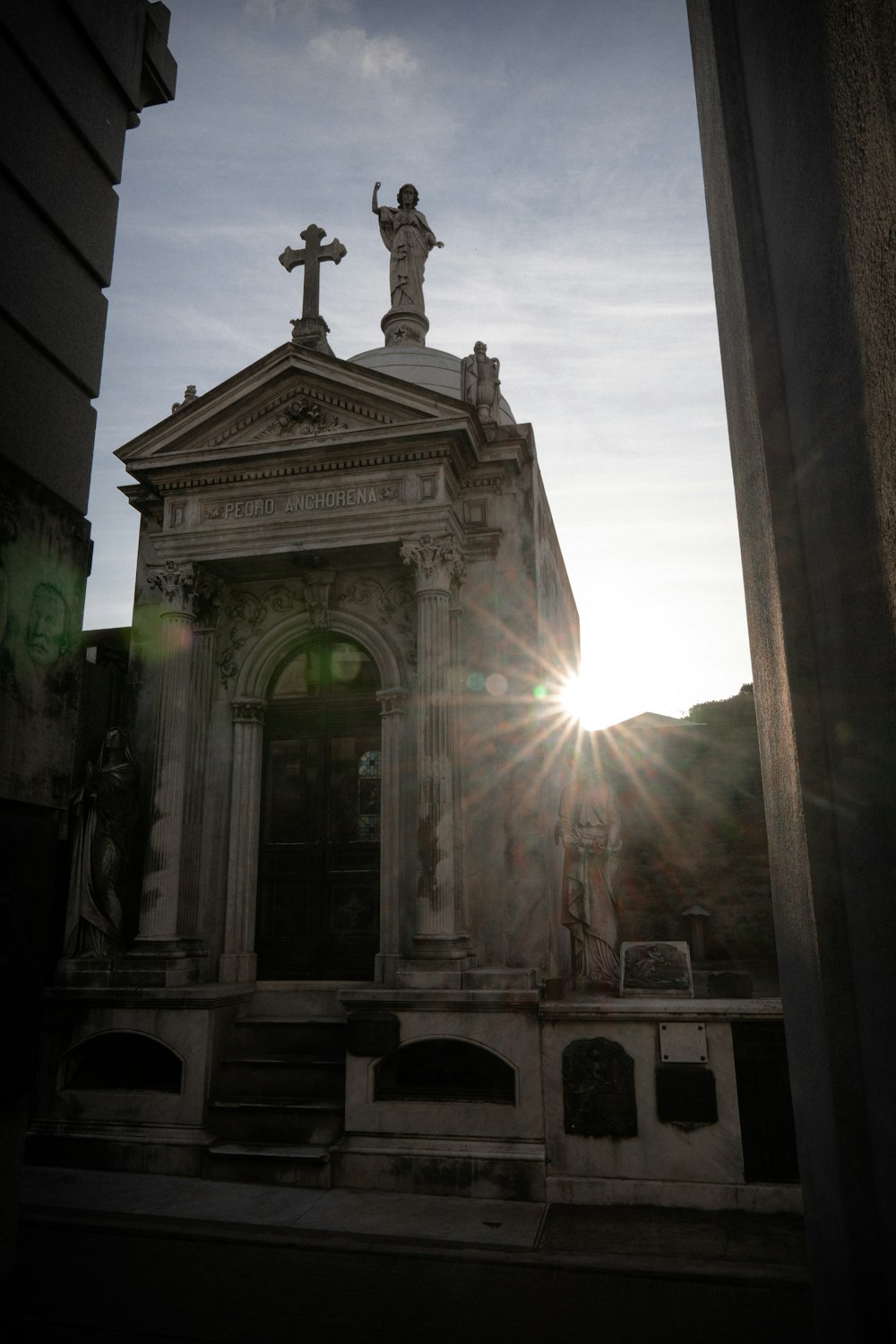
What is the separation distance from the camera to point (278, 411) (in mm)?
10289

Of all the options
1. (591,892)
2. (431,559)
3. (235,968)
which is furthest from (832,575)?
(235,968)

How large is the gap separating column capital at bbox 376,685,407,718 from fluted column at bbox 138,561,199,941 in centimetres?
218

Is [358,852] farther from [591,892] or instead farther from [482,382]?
[482,382]

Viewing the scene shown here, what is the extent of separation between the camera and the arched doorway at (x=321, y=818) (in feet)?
31.6

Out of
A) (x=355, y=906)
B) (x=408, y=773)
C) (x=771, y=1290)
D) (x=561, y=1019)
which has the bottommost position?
(x=771, y=1290)

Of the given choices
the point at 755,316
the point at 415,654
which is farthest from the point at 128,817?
the point at 755,316

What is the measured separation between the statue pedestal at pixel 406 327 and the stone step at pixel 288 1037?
467 inches

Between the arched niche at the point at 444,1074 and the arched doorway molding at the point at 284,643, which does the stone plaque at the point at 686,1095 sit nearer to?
the arched niche at the point at 444,1074

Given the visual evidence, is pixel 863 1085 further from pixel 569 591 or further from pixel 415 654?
pixel 569 591

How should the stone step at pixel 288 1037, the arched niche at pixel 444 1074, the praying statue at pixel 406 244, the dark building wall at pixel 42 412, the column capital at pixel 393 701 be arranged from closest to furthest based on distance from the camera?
the dark building wall at pixel 42 412 < the arched niche at pixel 444 1074 < the stone step at pixel 288 1037 < the column capital at pixel 393 701 < the praying statue at pixel 406 244

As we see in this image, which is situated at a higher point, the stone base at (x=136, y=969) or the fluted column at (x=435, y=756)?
the fluted column at (x=435, y=756)

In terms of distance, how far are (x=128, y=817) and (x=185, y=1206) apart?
410cm

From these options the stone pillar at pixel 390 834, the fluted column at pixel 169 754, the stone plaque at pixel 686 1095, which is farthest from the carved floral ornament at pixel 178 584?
the stone plaque at pixel 686 1095

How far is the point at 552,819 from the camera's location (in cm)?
1011
